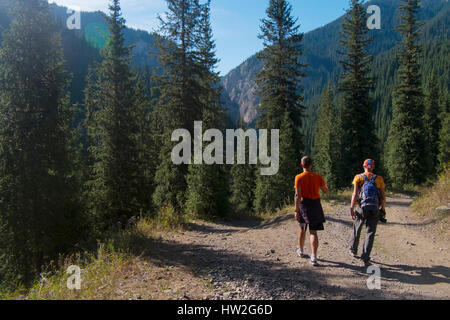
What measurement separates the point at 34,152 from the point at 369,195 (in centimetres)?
1191

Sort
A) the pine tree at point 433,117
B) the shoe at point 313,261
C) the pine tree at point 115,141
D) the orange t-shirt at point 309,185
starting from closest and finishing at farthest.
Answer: the shoe at point 313,261 < the orange t-shirt at point 309,185 < the pine tree at point 115,141 < the pine tree at point 433,117

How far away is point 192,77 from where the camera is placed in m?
17.9

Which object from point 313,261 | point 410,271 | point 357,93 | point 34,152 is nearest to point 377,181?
point 410,271

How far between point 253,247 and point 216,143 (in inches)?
326

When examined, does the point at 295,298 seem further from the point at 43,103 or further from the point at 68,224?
the point at 43,103

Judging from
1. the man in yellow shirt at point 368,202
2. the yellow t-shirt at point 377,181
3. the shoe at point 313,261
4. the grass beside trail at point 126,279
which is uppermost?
the yellow t-shirt at point 377,181

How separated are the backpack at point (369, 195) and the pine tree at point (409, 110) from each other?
73.8 feet

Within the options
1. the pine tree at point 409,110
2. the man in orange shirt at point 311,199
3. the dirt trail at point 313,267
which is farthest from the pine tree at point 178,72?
the pine tree at point 409,110

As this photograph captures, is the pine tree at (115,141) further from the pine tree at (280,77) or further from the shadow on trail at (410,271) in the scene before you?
the shadow on trail at (410,271)

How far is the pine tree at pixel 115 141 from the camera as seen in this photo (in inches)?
642

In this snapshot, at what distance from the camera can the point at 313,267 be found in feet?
17.3

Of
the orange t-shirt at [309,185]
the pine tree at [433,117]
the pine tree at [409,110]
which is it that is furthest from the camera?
the pine tree at [433,117]

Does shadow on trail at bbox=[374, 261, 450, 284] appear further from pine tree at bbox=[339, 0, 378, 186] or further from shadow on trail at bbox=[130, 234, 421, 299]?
pine tree at bbox=[339, 0, 378, 186]

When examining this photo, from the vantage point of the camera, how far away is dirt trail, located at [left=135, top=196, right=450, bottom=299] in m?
4.24
